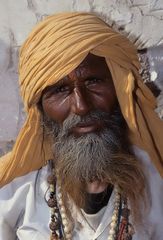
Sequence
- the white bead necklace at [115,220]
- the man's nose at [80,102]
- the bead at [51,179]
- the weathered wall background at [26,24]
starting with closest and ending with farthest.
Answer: the man's nose at [80,102] < the white bead necklace at [115,220] < the bead at [51,179] < the weathered wall background at [26,24]

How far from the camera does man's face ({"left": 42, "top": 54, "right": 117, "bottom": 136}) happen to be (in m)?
1.87

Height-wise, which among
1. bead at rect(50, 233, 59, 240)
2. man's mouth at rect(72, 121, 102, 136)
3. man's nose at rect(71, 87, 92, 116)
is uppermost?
man's nose at rect(71, 87, 92, 116)

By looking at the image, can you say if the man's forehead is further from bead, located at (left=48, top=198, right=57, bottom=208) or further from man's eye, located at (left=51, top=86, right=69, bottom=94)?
bead, located at (left=48, top=198, right=57, bottom=208)

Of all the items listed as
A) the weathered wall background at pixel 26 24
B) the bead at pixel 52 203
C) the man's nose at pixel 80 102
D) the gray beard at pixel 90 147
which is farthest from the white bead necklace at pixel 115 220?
the weathered wall background at pixel 26 24

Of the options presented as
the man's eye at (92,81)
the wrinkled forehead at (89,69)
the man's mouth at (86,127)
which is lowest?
the man's mouth at (86,127)

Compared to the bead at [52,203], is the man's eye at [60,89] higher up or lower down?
higher up

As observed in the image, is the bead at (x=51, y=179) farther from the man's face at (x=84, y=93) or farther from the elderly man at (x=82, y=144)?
the man's face at (x=84, y=93)

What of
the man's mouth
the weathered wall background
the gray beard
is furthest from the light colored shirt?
the weathered wall background

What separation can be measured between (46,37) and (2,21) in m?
0.99

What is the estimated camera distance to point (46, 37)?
6.29 feet

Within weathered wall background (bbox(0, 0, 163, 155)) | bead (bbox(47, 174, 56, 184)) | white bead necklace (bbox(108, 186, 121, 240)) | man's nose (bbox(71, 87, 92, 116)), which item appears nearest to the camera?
man's nose (bbox(71, 87, 92, 116))

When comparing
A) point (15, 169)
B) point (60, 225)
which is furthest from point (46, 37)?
point (60, 225)

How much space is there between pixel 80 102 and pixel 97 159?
0.66ft

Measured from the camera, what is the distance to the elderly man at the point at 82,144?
1.88 meters
